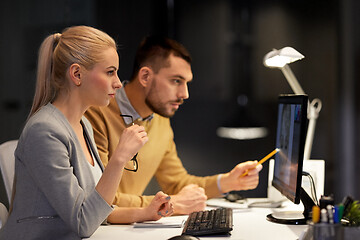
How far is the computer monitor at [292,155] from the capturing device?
1509 mm

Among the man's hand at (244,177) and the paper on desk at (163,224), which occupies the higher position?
the man's hand at (244,177)

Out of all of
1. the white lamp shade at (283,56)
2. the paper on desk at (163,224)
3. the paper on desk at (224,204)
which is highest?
the white lamp shade at (283,56)

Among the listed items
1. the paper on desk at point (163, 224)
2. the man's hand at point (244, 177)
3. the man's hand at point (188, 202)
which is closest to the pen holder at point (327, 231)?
the paper on desk at point (163, 224)

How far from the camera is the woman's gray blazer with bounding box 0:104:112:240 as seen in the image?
138 centimetres

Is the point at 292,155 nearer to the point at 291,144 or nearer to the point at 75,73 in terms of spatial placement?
the point at 291,144

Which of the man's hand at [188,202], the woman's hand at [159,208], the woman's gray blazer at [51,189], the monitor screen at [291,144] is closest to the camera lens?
the woman's gray blazer at [51,189]

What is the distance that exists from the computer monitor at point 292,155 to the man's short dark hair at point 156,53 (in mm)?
551

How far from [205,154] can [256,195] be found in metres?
0.50

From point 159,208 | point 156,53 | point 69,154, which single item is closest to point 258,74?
point 156,53

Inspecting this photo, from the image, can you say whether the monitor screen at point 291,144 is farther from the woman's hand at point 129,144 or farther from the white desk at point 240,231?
the woman's hand at point 129,144

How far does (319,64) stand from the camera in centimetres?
370

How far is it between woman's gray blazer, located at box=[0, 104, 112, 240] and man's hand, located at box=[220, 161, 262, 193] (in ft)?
2.53

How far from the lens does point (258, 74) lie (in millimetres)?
3758

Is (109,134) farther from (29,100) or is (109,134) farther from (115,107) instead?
(29,100)
